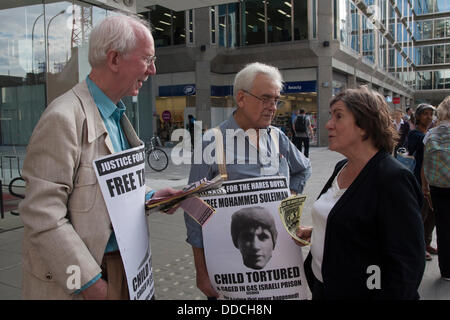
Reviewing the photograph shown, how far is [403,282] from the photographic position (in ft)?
5.52

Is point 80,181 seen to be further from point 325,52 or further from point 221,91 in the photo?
point 221,91

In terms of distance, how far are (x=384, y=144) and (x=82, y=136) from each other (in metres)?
1.44

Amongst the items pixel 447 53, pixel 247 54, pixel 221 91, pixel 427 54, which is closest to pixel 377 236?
pixel 247 54

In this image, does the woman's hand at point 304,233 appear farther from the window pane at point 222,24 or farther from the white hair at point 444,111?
the window pane at point 222,24

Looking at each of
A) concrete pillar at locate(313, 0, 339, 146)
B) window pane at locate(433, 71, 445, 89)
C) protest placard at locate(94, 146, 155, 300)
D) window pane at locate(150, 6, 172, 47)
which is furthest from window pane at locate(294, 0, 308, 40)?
window pane at locate(433, 71, 445, 89)

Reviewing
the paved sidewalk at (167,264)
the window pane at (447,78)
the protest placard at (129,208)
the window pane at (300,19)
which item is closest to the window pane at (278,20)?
the window pane at (300,19)

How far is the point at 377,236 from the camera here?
1.78m

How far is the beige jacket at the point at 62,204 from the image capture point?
145 cm

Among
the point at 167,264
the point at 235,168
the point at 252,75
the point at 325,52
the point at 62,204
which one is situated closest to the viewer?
the point at 62,204

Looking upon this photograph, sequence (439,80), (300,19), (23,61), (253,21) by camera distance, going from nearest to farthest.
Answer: (23,61) → (300,19) → (253,21) → (439,80)

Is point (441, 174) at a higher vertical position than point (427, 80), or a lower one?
lower

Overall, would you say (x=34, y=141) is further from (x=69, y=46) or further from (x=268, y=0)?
(x=268, y=0)

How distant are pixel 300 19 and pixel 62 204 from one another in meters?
25.1

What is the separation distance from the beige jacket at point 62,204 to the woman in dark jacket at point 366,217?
1084 millimetres
